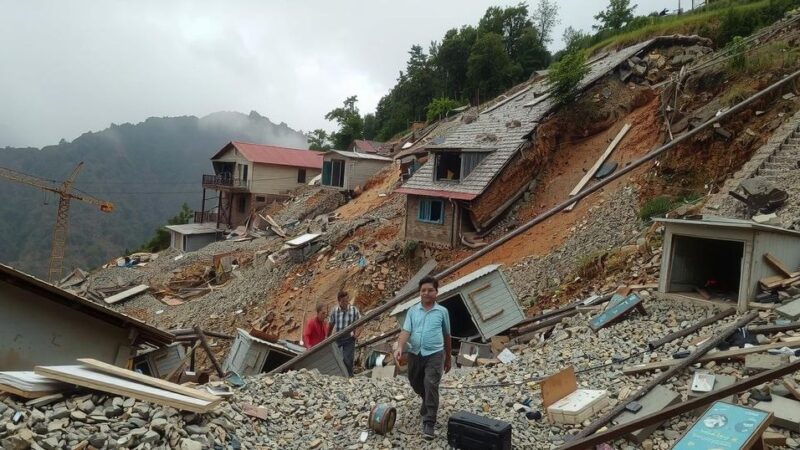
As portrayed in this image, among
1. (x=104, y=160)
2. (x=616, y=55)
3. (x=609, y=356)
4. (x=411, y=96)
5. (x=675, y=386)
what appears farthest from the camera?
(x=104, y=160)

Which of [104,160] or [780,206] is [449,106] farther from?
[104,160]

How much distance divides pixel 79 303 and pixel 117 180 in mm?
99901

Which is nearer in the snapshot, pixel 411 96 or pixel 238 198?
pixel 238 198

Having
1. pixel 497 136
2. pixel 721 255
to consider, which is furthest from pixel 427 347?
pixel 497 136

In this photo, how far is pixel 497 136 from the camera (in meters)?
23.9

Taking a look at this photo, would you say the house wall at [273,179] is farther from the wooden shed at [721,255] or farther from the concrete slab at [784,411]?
the concrete slab at [784,411]

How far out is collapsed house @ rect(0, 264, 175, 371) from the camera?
30.2 feet

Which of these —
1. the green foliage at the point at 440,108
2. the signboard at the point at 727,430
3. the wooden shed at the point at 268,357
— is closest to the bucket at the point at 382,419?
the signboard at the point at 727,430

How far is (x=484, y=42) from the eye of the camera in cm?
4972

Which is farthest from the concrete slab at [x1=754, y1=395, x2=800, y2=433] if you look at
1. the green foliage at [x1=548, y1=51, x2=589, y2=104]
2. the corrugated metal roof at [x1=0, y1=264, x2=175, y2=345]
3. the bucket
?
the green foliage at [x1=548, y1=51, x2=589, y2=104]

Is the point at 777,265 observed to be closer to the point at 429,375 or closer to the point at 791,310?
the point at 791,310

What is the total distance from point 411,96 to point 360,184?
27849mm

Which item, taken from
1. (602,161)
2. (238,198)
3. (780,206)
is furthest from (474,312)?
(238,198)

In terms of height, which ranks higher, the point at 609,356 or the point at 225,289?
the point at 609,356
